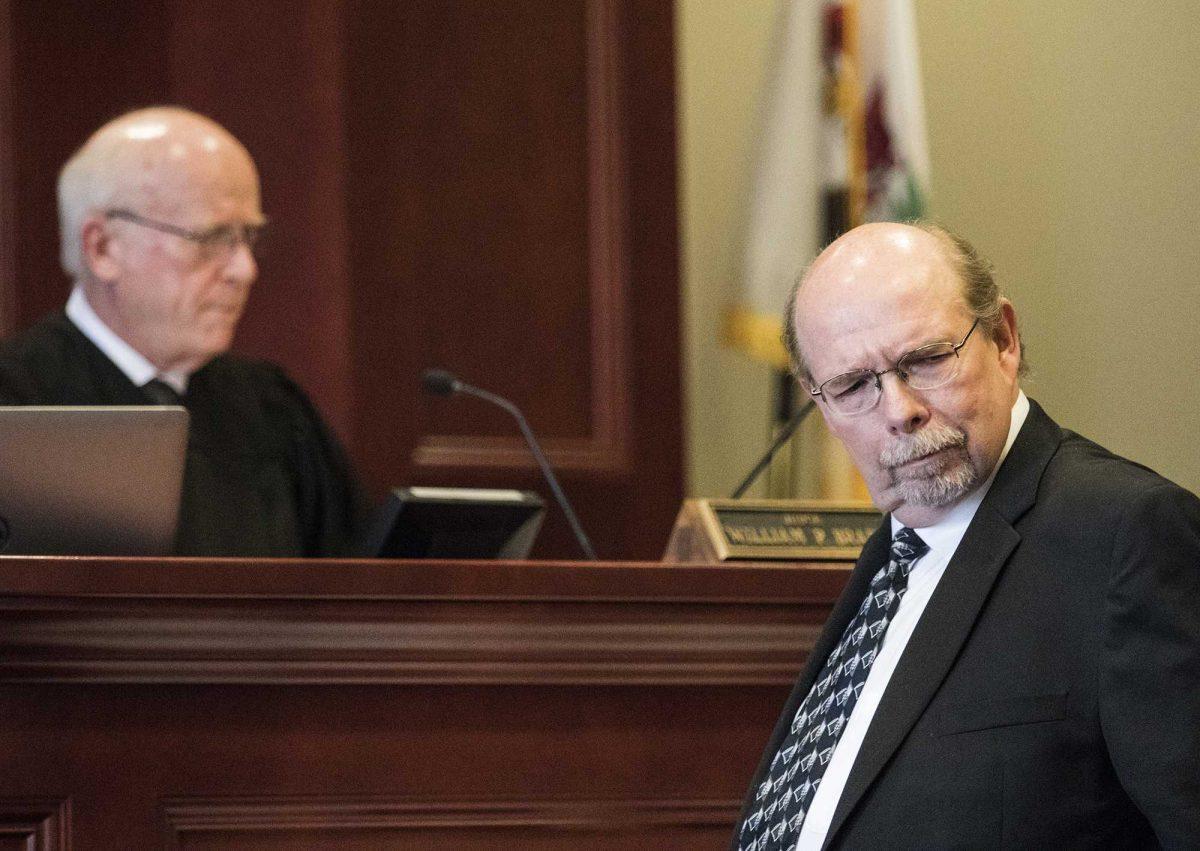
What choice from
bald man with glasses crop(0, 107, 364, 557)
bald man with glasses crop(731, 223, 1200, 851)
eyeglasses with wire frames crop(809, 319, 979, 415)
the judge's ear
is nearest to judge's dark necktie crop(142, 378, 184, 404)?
bald man with glasses crop(0, 107, 364, 557)

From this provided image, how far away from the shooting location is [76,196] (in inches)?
144

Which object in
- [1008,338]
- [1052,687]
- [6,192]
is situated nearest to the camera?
[1052,687]

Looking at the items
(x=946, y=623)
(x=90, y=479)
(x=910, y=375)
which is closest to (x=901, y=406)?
(x=910, y=375)

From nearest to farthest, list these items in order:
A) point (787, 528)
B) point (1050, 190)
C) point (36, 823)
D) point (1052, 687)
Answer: point (1052, 687) < point (36, 823) < point (787, 528) < point (1050, 190)

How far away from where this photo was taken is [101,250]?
3.62 meters

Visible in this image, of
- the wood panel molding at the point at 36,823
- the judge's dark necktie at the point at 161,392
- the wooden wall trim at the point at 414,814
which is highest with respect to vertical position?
the judge's dark necktie at the point at 161,392

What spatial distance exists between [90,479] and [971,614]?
1.33 m

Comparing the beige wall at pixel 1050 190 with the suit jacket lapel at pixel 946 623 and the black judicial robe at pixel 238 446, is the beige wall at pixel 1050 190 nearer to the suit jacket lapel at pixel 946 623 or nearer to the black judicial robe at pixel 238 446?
the black judicial robe at pixel 238 446

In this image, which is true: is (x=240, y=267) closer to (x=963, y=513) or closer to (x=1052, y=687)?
(x=963, y=513)


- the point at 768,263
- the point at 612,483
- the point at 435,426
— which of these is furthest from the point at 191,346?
the point at 768,263

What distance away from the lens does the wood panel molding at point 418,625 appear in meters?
2.14

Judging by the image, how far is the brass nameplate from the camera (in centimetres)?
249

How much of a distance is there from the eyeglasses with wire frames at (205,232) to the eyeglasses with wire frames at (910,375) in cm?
212

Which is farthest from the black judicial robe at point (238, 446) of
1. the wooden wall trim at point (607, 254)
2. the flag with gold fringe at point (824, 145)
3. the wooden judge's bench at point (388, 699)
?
the flag with gold fringe at point (824, 145)
